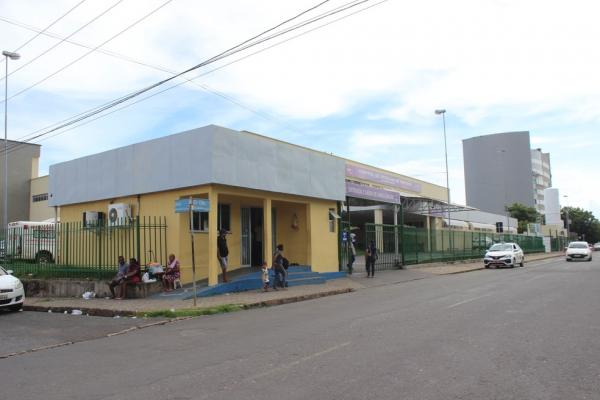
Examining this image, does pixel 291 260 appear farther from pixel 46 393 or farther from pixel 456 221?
pixel 456 221

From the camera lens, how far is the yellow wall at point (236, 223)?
16.7 meters

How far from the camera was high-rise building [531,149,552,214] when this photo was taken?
361 ft

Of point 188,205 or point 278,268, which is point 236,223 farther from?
point 188,205

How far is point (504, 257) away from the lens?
1147 inches

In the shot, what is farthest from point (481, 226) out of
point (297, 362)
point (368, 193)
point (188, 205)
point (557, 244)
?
point (297, 362)

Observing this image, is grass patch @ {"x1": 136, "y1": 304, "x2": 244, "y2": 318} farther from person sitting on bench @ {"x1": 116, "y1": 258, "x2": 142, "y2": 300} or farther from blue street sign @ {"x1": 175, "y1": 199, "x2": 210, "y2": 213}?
person sitting on bench @ {"x1": 116, "y1": 258, "x2": 142, "y2": 300}

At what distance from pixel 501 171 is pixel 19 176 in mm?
84491

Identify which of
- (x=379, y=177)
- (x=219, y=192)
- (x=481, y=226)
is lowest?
(x=481, y=226)

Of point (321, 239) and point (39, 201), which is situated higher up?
point (39, 201)

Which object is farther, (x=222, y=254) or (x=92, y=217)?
(x=92, y=217)

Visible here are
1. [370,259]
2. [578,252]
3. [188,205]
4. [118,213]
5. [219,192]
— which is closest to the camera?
[188,205]

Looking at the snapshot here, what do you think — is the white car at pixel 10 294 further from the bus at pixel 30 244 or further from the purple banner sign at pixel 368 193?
the purple banner sign at pixel 368 193

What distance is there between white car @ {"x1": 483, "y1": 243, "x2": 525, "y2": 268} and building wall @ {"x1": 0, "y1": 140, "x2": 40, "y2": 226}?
41.6 m

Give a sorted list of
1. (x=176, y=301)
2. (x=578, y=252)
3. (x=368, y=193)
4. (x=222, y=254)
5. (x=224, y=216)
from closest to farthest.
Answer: (x=176, y=301), (x=222, y=254), (x=224, y=216), (x=368, y=193), (x=578, y=252)
